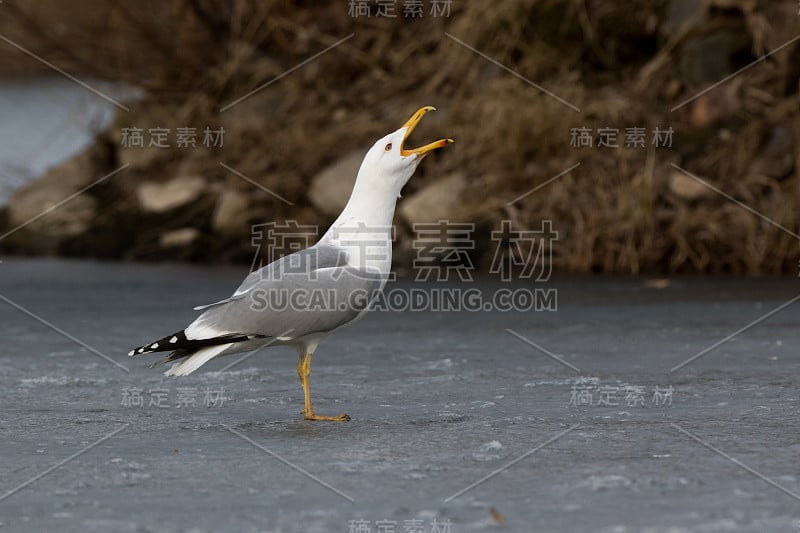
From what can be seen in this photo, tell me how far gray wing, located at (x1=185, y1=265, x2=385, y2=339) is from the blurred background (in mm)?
5649

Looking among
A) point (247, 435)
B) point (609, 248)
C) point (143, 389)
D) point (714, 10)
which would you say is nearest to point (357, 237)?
point (247, 435)

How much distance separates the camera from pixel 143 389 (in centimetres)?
532

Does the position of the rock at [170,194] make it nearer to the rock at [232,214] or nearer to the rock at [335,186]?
the rock at [232,214]

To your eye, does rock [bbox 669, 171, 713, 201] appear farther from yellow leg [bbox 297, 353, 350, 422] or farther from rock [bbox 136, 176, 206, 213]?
yellow leg [bbox 297, 353, 350, 422]

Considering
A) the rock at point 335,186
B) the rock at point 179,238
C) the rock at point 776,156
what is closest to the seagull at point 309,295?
the rock at point 776,156

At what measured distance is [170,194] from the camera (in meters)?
13.1

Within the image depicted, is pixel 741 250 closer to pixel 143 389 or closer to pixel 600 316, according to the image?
pixel 600 316

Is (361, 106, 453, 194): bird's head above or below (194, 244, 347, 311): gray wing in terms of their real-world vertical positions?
above

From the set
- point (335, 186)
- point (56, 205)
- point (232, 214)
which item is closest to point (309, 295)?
point (335, 186)

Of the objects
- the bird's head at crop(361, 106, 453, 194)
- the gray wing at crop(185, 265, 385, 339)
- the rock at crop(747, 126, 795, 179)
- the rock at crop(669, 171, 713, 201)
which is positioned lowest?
the gray wing at crop(185, 265, 385, 339)

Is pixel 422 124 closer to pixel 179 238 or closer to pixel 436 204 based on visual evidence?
pixel 436 204

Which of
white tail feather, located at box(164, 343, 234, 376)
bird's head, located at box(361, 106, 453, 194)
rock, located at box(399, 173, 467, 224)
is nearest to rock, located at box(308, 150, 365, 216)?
rock, located at box(399, 173, 467, 224)

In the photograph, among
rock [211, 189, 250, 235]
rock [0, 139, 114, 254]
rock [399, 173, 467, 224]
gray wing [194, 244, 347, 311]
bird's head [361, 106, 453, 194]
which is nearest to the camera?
gray wing [194, 244, 347, 311]

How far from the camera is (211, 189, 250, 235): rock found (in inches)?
472
